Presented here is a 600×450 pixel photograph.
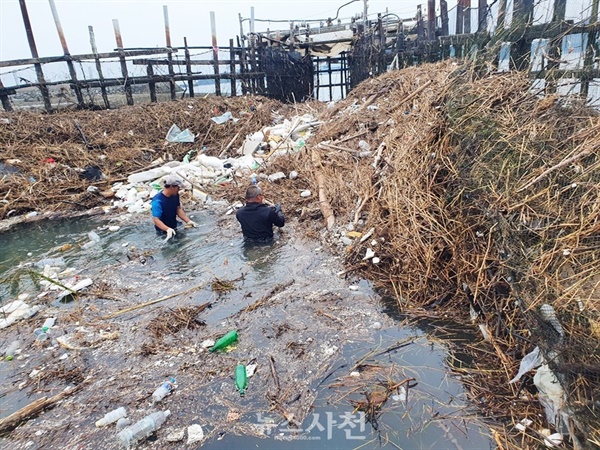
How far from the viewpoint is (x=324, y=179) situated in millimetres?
7172

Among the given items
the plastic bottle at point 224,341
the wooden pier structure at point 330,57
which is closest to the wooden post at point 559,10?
the wooden pier structure at point 330,57

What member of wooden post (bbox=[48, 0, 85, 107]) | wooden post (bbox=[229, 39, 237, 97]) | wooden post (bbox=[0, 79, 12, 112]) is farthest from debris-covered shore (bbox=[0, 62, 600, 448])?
wooden post (bbox=[229, 39, 237, 97])

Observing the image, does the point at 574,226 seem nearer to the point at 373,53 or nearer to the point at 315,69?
the point at 373,53

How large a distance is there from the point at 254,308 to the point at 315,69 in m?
17.2

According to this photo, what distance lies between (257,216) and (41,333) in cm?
304

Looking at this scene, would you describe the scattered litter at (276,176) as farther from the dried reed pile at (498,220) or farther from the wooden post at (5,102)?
the wooden post at (5,102)

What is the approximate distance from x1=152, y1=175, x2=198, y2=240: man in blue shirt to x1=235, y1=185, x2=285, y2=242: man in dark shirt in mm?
1177

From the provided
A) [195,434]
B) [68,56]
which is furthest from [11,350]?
[68,56]

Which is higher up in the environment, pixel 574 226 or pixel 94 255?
pixel 574 226

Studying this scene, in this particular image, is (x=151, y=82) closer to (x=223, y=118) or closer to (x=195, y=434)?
(x=223, y=118)

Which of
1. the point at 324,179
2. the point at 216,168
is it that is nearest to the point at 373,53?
the point at 216,168

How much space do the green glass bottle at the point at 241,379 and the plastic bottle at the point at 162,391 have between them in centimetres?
54

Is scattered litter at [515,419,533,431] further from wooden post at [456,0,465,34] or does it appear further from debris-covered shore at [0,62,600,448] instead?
wooden post at [456,0,465,34]

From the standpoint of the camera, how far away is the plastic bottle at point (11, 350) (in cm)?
378
